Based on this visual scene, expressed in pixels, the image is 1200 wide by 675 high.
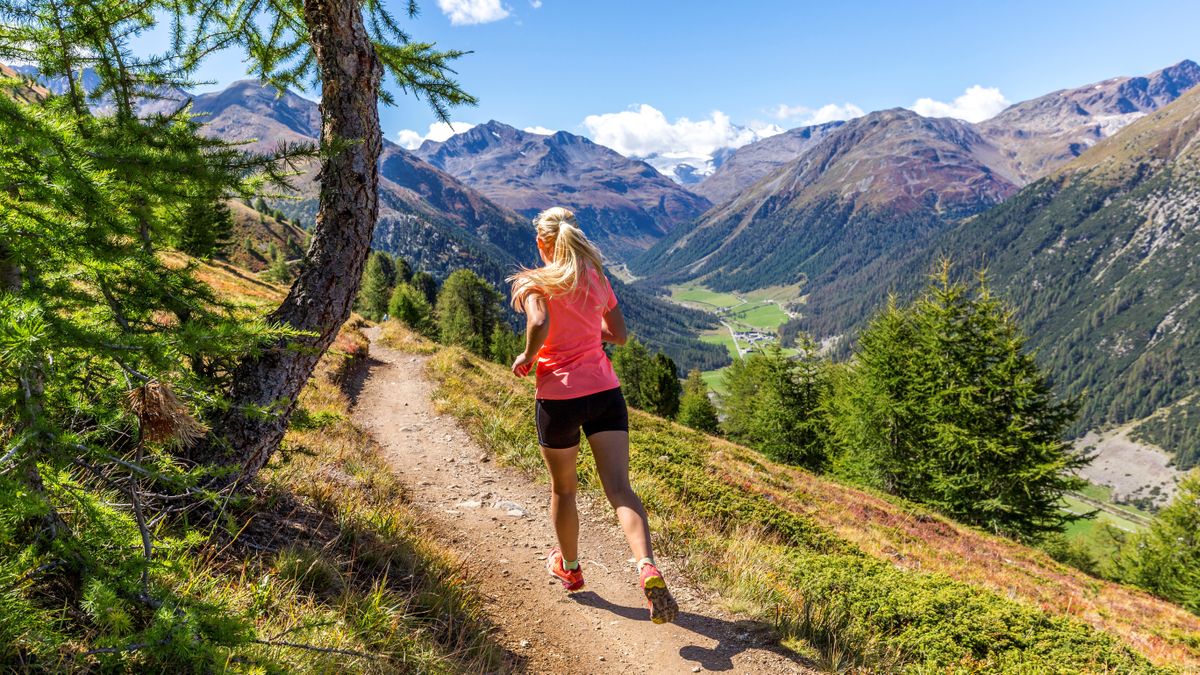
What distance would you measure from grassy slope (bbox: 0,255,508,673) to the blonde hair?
6.04 ft

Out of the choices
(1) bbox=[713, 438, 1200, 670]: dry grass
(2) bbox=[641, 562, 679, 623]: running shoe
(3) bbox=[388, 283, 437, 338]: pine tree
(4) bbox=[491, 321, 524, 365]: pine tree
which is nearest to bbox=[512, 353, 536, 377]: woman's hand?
(2) bbox=[641, 562, 679, 623]: running shoe

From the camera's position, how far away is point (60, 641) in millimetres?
2078

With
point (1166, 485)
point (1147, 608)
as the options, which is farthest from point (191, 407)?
point (1166, 485)

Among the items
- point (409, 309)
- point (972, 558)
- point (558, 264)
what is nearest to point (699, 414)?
point (409, 309)

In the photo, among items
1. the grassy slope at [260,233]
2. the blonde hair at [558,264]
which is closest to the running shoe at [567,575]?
the blonde hair at [558,264]

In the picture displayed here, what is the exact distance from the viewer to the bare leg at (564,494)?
457 cm

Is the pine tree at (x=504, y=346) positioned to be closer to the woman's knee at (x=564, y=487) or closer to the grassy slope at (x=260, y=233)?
the grassy slope at (x=260, y=233)

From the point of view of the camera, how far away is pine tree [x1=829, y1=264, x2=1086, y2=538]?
74.7 ft

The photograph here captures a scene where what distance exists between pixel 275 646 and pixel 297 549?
154 cm

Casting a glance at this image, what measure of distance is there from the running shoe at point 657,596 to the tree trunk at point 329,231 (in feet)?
10.3

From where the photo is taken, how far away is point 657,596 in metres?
4.09

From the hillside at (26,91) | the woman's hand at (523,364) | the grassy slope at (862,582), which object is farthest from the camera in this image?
the grassy slope at (862,582)

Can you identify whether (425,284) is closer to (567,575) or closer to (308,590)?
(567,575)

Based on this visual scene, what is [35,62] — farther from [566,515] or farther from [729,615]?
[729,615]
